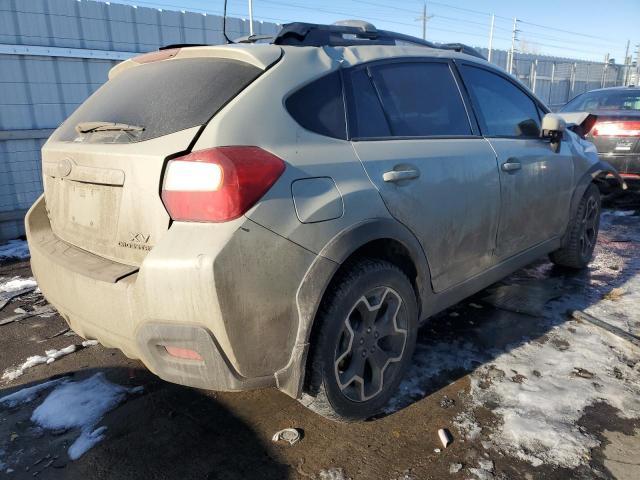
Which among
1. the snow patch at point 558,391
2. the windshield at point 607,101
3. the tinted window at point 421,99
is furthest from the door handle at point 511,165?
the windshield at point 607,101

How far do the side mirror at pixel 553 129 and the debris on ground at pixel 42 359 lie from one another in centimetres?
368

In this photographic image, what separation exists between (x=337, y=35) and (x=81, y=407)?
2430mm

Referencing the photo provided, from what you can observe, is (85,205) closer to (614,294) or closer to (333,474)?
(333,474)

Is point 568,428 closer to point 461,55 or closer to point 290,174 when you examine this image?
point 290,174

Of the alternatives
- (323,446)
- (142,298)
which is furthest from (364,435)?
(142,298)

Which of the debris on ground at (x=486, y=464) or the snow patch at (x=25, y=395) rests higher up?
the debris on ground at (x=486, y=464)

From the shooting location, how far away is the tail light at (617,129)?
6414 millimetres

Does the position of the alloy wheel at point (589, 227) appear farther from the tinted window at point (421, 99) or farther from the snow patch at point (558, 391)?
the tinted window at point (421, 99)

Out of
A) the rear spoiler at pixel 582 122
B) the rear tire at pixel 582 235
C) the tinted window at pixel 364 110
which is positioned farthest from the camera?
the rear spoiler at pixel 582 122

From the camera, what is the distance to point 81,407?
2.50 m

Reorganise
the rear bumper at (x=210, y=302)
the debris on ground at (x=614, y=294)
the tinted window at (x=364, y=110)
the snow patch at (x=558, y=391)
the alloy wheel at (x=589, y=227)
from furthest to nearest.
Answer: the alloy wheel at (x=589, y=227)
the debris on ground at (x=614, y=294)
the tinted window at (x=364, y=110)
the snow patch at (x=558, y=391)
the rear bumper at (x=210, y=302)

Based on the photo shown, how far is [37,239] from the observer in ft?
8.26

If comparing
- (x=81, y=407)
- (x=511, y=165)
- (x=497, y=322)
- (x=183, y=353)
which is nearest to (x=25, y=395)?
(x=81, y=407)

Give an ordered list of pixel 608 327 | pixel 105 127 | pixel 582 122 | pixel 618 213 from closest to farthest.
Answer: pixel 105 127
pixel 608 327
pixel 582 122
pixel 618 213
